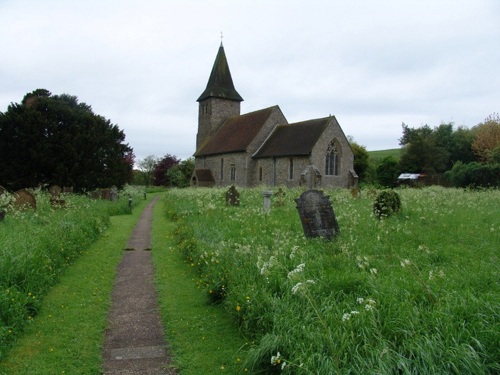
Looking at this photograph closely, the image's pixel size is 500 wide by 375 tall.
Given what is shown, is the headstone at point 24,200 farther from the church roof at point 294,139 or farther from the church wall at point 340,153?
the church wall at point 340,153

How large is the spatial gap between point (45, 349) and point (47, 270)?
2.56 meters

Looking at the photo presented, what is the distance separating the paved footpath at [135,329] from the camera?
4.31 m

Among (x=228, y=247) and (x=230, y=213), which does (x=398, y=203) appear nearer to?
(x=230, y=213)

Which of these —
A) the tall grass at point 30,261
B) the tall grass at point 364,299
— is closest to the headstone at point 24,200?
the tall grass at point 30,261

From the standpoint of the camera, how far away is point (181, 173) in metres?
58.0

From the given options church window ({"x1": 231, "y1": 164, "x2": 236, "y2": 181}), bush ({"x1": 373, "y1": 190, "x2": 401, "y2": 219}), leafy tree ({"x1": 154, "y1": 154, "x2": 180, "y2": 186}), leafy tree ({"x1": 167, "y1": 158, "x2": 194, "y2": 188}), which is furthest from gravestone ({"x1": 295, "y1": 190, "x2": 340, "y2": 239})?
leafy tree ({"x1": 154, "y1": 154, "x2": 180, "y2": 186})

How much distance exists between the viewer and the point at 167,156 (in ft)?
224

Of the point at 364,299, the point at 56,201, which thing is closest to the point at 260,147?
the point at 56,201

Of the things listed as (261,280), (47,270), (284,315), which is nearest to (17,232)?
(47,270)

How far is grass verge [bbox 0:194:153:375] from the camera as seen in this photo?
14.0ft

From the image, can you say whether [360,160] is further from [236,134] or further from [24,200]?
[24,200]

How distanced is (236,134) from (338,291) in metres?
36.7

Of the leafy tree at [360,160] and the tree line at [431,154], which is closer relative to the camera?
the tree line at [431,154]

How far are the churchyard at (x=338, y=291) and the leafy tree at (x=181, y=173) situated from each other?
4685 centimetres
